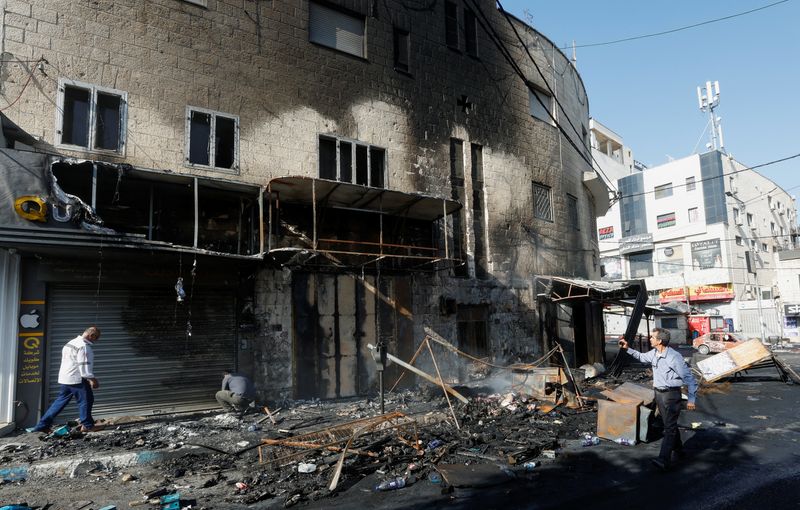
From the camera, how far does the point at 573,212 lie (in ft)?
64.8

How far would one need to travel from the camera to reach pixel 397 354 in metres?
12.7

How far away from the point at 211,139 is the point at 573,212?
48.4ft

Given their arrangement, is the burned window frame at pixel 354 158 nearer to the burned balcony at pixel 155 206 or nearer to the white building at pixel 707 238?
the burned balcony at pixel 155 206

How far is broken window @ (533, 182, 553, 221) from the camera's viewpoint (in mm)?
17592

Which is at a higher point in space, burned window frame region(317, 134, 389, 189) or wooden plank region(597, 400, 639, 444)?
burned window frame region(317, 134, 389, 189)

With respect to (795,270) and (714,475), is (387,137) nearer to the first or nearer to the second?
(714,475)

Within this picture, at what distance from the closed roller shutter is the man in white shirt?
0.98m

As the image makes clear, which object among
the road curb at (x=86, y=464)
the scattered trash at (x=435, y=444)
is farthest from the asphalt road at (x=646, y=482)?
the road curb at (x=86, y=464)

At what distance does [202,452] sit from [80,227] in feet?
13.9

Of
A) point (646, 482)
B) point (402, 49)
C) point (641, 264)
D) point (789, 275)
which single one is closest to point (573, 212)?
point (402, 49)

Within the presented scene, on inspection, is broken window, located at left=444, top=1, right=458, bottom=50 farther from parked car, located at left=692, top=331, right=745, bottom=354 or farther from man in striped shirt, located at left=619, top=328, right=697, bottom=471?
parked car, located at left=692, top=331, right=745, bottom=354

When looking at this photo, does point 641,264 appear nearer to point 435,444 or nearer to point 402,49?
point 402,49

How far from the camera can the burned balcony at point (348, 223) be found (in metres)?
10.5

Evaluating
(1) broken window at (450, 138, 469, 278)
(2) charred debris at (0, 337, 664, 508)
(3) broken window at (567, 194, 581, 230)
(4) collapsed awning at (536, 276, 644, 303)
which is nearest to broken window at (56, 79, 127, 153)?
(2) charred debris at (0, 337, 664, 508)
